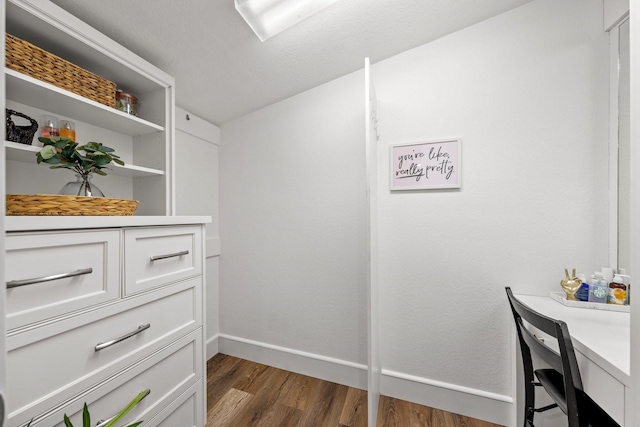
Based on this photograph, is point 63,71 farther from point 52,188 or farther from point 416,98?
point 416,98

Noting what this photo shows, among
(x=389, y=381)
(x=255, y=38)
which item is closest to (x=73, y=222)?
(x=255, y=38)

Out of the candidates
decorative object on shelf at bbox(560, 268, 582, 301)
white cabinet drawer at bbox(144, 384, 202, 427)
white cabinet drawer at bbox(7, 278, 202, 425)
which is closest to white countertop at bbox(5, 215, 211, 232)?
white cabinet drawer at bbox(7, 278, 202, 425)

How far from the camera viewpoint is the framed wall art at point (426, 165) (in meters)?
1.58

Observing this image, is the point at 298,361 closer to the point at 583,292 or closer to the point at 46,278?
the point at 46,278

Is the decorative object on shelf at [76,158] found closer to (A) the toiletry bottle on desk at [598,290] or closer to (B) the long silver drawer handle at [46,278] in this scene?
(B) the long silver drawer handle at [46,278]

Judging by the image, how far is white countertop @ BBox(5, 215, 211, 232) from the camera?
26.8 inches

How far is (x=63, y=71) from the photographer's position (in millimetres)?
1057

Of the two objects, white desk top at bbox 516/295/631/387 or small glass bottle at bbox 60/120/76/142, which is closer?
white desk top at bbox 516/295/631/387

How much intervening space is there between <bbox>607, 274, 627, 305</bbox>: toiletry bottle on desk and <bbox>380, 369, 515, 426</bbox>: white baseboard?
736 mm

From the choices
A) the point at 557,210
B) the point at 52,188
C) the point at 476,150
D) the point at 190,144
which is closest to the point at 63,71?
the point at 52,188

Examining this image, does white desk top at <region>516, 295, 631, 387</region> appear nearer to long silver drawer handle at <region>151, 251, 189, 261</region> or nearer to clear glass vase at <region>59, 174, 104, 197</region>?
long silver drawer handle at <region>151, 251, 189, 261</region>

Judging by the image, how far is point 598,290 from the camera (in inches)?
49.9

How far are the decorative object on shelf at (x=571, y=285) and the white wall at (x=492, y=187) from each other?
0.08m

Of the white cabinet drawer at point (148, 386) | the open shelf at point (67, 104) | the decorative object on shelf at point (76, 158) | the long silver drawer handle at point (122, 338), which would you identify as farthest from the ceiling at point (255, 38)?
the white cabinet drawer at point (148, 386)
